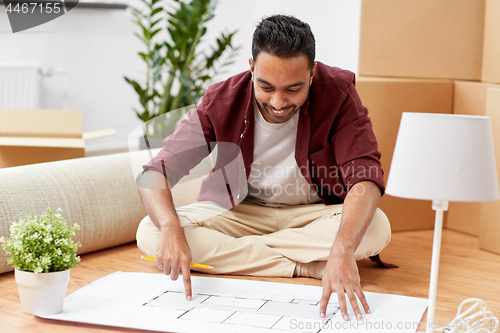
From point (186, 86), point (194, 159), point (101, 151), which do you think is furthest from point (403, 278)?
point (101, 151)

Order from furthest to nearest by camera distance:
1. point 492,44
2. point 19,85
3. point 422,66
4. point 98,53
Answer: point 98,53 < point 19,85 < point 422,66 < point 492,44

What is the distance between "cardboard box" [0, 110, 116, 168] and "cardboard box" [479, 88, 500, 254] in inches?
50.6

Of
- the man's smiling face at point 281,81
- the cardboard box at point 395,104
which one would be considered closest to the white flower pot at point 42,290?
the man's smiling face at point 281,81

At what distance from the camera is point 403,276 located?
1456 millimetres

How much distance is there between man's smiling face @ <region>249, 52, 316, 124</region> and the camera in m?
1.28

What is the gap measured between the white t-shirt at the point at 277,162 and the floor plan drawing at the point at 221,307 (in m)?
0.32

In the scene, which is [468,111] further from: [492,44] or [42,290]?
[42,290]

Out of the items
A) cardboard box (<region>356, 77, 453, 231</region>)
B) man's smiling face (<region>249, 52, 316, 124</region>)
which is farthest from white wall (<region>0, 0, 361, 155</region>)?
man's smiling face (<region>249, 52, 316, 124</region>)

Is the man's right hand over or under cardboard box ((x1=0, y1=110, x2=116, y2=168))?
under

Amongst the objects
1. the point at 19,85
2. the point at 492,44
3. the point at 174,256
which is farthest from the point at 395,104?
the point at 19,85

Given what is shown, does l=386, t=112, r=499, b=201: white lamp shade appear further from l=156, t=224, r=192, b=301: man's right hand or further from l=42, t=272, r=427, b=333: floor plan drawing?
l=156, t=224, r=192, b=301: man's right hand

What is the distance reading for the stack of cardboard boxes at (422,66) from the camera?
188 cm

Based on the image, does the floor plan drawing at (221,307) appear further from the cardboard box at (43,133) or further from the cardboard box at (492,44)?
the cardboard box at (492,44)

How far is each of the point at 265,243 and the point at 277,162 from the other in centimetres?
22
